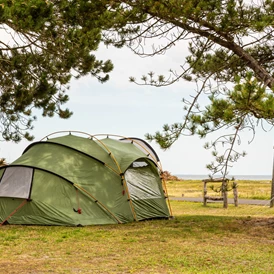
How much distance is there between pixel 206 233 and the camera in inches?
406

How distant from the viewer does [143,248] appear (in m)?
8.43

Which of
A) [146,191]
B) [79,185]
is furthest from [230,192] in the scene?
[79,185]

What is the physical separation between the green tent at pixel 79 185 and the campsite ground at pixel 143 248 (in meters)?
0.60

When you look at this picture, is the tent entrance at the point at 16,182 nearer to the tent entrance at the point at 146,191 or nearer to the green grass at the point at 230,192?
the tent entrance at the point at 146,191

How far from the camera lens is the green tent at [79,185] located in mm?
11977

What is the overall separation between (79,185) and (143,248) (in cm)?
424

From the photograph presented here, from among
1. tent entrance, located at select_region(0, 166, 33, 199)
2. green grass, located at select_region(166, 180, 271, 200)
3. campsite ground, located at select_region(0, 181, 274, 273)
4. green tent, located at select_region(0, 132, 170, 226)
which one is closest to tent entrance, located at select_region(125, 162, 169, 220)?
green tent, located at select_region(0, 132, 170, 226)

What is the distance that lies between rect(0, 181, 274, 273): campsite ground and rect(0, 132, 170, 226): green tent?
596 mm

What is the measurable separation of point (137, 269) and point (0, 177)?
7.22 meters

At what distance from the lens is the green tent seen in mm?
11977

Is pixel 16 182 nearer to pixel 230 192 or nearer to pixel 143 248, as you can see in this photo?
pixel 143 248

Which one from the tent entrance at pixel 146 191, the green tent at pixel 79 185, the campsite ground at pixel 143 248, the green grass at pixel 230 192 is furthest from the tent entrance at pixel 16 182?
the green grass at pixel 230 192

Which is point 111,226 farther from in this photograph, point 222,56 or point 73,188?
point 222,56

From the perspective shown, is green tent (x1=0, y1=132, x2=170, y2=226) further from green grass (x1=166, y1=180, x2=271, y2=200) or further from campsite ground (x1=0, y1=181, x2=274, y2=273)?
green grass (x1=166, y1=180, x2=271, y2=200)
